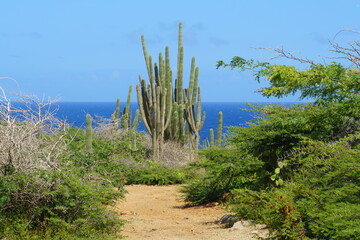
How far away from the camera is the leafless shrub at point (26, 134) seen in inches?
297

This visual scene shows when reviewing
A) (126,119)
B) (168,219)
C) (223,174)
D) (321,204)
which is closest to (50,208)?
(168,219)

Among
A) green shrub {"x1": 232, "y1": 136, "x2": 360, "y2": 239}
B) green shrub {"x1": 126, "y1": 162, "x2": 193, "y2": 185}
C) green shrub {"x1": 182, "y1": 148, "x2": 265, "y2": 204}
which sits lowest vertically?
green shrub {"x1": 126, "y1": 162, "x2": 193, "y2": 185}

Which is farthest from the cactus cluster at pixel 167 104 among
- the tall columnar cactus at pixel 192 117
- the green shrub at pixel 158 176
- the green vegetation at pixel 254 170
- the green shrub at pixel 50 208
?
the green shrub at pixel 50 208

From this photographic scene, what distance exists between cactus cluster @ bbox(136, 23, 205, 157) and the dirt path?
16.8 feet

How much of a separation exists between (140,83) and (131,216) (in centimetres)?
1033

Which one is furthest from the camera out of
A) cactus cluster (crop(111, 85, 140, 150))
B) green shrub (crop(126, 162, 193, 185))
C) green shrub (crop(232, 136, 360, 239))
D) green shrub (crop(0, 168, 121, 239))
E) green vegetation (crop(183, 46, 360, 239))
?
cactus cluster (crop(111, 85, 140, 150))

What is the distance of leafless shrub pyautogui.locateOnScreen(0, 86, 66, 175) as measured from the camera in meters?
7.54

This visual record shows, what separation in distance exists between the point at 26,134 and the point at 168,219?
12.2 feet

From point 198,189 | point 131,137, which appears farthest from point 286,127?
point 131,137

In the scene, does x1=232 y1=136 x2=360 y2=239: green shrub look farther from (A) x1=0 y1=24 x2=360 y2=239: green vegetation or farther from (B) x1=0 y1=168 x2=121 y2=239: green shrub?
(B) x1=0 y1=168 x2=121 y2=239: green shrub

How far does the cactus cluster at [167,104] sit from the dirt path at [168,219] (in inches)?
201

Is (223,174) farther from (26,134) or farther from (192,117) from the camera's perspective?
(192,117)

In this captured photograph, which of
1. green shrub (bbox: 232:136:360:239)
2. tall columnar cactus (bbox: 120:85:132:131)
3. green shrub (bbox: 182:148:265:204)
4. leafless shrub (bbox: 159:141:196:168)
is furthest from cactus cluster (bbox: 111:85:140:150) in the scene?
green shrub (bbox: 232:136:360:239)

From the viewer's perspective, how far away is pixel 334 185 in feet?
23.2
